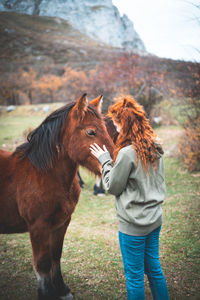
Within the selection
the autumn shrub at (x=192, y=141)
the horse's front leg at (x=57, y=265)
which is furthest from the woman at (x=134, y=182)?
the autumn shrub at (x=192, y=141)

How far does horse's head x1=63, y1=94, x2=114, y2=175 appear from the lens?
1929mm

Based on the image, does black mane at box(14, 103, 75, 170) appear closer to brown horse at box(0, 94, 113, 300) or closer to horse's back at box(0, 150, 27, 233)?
brown horse at box(0, 94, 113, 300)

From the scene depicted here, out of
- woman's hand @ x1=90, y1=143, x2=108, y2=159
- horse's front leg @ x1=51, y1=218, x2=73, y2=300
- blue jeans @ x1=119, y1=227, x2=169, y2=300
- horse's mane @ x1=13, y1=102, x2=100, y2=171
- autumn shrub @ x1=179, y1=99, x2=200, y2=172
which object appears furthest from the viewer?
autumn shrub @ x1=179, y1=99, x2=200, y2=172

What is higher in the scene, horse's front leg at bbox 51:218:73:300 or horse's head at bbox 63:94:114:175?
horse's head at bbox 63:94:114:175

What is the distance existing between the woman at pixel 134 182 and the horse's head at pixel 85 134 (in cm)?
20

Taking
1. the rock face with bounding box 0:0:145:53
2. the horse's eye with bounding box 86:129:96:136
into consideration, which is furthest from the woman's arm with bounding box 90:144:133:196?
the rock face with bounding box 0:0:145:53

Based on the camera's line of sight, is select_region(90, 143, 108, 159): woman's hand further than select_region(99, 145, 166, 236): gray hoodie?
Yes

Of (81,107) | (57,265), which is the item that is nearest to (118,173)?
(81,107)

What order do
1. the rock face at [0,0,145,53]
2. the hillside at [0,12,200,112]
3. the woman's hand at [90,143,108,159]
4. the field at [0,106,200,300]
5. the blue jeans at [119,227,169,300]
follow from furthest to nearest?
the rock face at [0,0,145,53] → the hillside at [0,12,200,112] → the field at [0,106,200,300] → the woman's hand at [90,143,108,159] → the blue jeans at [119,227,169,300]

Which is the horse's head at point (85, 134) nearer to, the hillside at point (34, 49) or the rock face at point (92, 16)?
the hillside at point (34, 49)

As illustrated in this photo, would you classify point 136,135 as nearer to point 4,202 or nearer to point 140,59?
point 4,202

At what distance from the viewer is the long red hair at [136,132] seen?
1.57 meters

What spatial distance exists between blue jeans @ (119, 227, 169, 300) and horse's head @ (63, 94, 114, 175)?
731 mm

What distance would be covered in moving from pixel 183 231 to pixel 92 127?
3.55m
